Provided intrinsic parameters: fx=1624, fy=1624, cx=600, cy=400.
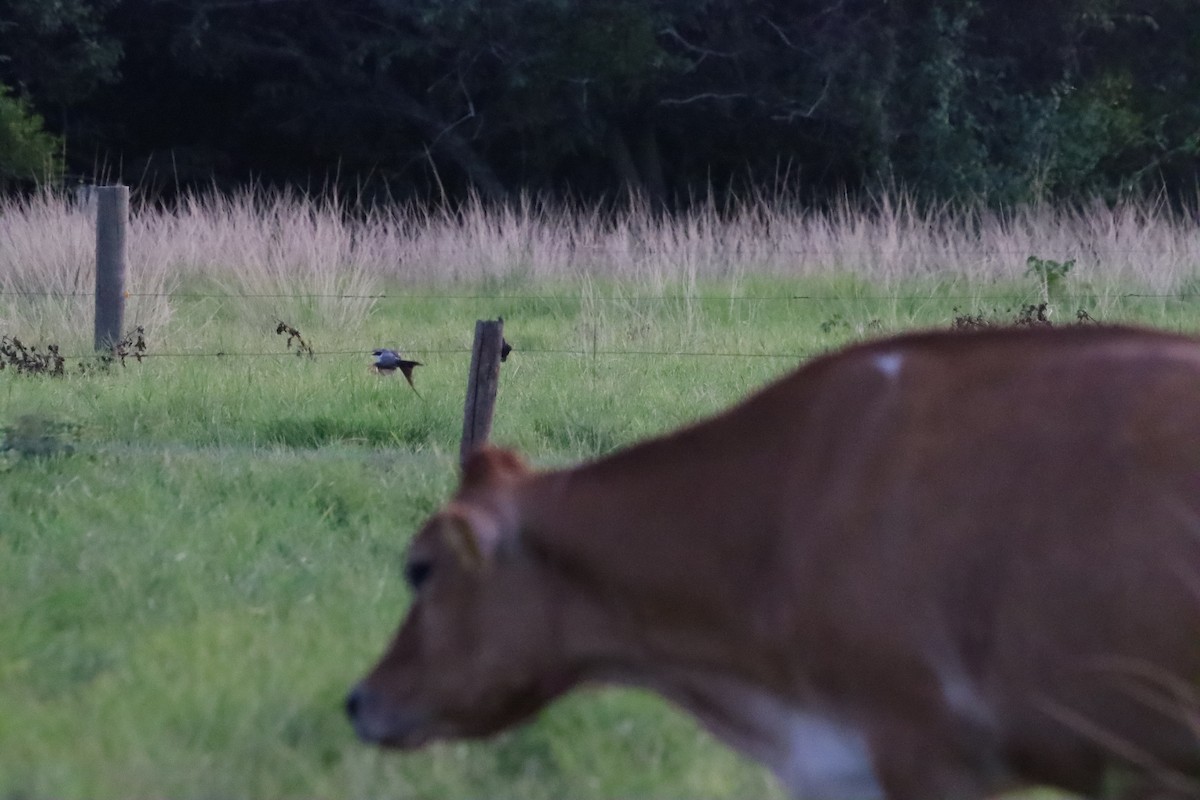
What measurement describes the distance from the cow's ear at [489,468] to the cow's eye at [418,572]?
196 mm

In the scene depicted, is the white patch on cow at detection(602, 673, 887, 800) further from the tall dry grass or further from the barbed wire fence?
the tall dry grass

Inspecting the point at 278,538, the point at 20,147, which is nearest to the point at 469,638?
the point at 278,538

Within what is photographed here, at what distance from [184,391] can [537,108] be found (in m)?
16.2

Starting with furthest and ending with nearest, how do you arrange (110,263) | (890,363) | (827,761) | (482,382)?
(110,263), (482,382), (890,363), (827,761)

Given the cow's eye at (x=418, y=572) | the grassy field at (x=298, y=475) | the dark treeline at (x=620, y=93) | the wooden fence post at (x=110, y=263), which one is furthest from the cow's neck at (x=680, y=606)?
the dark treeline at (x=620, y=93)

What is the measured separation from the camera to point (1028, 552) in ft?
9.29

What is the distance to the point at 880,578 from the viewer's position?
288 cm

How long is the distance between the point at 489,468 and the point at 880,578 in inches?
36.7

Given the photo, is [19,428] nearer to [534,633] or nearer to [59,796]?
[59,796]

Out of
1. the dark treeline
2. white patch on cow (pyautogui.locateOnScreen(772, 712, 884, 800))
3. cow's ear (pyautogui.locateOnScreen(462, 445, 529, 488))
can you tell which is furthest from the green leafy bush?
white patch on cow (pyautogui.locateOnScreen(772, 712, 884, 800))

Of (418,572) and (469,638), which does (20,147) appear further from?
(469,638)

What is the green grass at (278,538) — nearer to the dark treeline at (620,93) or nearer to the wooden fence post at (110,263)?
the wooden fence post at (110,263)

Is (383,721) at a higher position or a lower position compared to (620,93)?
higher

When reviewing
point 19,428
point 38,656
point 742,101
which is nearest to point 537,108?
point 742,101
